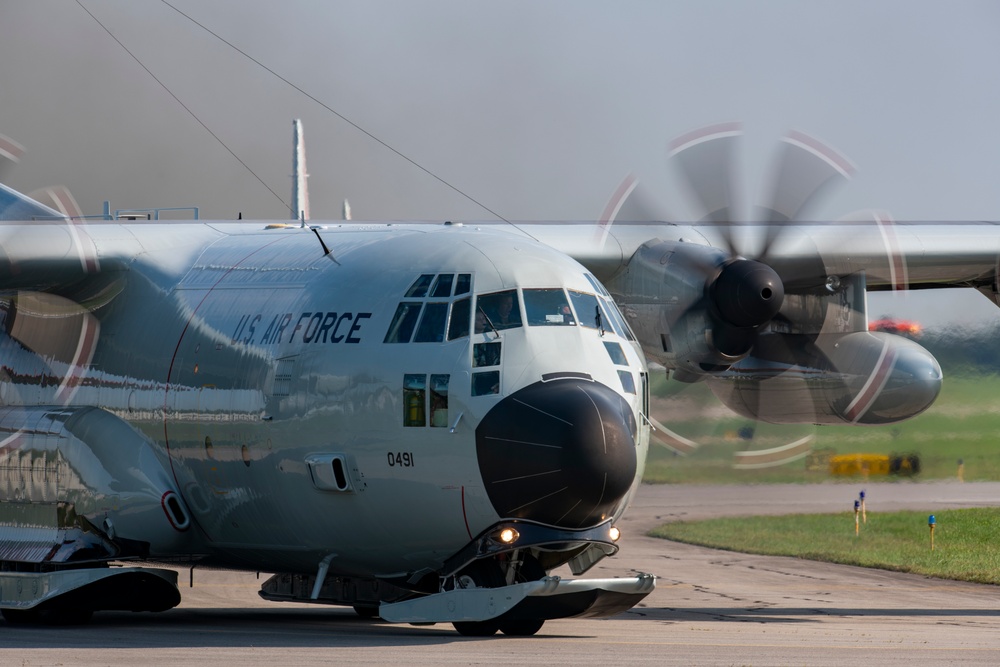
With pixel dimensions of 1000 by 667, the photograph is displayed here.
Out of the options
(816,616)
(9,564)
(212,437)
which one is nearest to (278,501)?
(212,437)

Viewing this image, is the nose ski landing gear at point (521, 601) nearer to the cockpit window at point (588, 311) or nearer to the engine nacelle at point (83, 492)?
the cockpit window at point (588, 311)

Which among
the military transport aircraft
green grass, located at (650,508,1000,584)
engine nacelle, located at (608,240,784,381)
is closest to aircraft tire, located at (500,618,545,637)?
the military transport aircraft

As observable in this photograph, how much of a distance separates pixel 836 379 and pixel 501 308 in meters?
6.83

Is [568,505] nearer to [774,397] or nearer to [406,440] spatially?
[406,440]

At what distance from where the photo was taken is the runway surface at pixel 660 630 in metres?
11.9

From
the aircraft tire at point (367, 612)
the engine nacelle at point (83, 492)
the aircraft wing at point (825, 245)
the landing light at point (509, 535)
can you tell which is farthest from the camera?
the aircraft wing at point (825, 245)

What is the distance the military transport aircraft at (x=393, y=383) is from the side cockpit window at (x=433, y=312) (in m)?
0.02

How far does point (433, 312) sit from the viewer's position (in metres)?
13.2

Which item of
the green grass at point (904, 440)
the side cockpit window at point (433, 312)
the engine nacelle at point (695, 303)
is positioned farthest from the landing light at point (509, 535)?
the green grass at point (904, 440)

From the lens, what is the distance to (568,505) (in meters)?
12.4

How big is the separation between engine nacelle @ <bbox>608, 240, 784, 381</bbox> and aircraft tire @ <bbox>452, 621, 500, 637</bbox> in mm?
5289

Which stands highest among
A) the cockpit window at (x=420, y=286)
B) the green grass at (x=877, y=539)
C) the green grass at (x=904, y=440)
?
the cockpit window at (x=420, y=286)

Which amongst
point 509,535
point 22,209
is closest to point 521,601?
point 509,535

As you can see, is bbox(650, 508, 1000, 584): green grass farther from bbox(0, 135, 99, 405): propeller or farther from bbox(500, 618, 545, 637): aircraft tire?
bbox(0, 135, 99, 405): propeller
